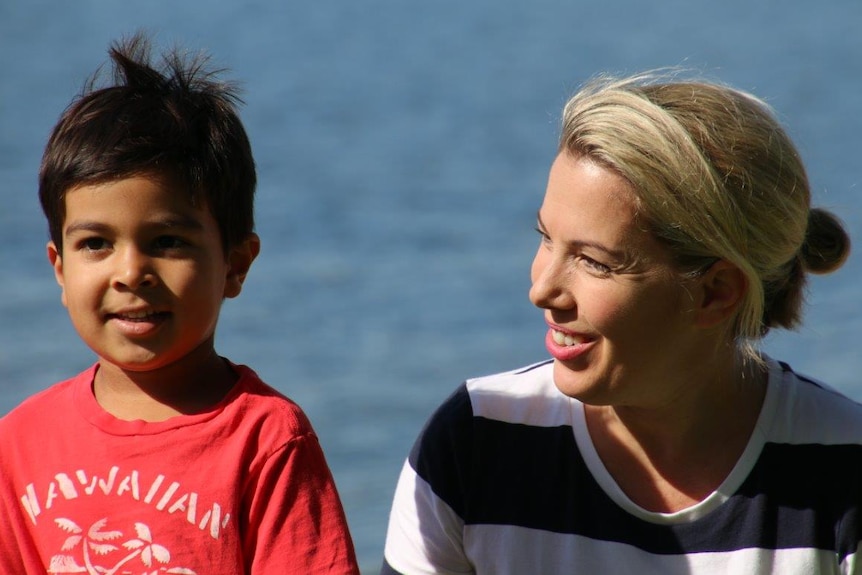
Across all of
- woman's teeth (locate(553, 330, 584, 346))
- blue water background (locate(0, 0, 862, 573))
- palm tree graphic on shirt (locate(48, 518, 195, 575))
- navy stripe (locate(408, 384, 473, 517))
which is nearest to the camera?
palm tree graphic on shirt (locate(48, 518, 195, 575))

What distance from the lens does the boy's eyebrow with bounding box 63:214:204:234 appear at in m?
2.23

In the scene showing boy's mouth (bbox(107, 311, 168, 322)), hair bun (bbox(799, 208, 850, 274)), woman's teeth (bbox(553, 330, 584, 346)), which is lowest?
boy's mouth (bbox(107, 311, 168, 322))

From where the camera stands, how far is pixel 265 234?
712cm

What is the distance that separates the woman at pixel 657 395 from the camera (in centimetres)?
227

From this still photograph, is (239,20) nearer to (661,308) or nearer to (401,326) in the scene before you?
(401,326)

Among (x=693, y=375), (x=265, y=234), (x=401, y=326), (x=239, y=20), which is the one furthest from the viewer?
(x=239, y=20)

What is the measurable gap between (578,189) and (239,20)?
353 inches

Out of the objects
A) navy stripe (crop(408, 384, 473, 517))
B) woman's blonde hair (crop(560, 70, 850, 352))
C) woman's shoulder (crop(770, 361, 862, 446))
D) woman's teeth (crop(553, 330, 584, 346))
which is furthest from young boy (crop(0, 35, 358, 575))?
woman's shoulder (crop(770, 361, 862, 446))

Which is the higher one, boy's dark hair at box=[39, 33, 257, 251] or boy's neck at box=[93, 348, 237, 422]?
boy's dark hair at box=[39, 33, 257, 251]

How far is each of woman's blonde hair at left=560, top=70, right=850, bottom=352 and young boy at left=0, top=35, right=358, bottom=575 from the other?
61 cm

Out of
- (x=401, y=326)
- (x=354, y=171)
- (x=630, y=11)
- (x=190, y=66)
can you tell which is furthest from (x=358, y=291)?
(x=630, y=11)

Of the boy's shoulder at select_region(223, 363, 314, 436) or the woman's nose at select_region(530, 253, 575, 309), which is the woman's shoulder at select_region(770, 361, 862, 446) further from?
the boy's shoulder at select_region(223, 363, 314, 436)

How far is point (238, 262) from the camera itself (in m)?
2.39

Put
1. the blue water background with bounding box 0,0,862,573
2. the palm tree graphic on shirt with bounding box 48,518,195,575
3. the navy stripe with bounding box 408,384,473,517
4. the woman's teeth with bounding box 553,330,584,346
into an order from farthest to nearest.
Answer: the blue water background with bounding box 0,0,862,573 < the navy stripe with bounding box 408,384,473,517 < the woman's teeth with bounding box 553,330,584,346 < the palm tree graphic on shirt with bounding box 48,518,195,575
